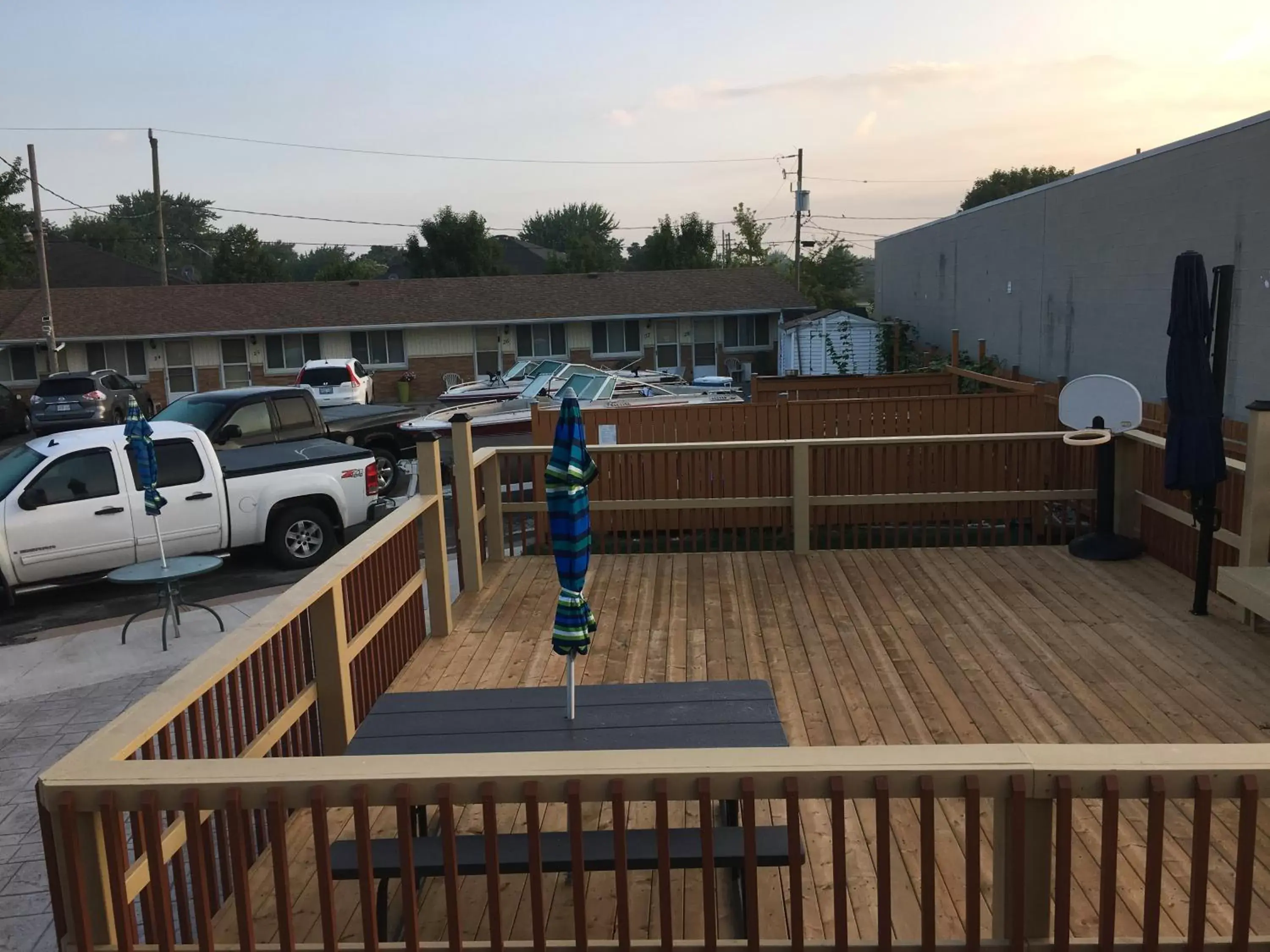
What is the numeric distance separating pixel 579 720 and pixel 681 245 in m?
49.2

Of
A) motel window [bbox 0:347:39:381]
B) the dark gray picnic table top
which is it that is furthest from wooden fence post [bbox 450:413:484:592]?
motel window [bbox 0:347:39:381]

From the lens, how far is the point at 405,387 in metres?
32.4

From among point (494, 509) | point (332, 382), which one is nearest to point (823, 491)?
point (494, 509)

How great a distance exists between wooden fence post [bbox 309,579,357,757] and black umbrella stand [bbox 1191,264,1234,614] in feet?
16.8

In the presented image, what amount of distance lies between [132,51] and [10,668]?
53.8 ft

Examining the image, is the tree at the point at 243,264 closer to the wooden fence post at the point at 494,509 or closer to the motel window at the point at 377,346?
the motel window at the point at 377,346

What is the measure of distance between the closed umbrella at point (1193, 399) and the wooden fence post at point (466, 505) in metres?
4.50

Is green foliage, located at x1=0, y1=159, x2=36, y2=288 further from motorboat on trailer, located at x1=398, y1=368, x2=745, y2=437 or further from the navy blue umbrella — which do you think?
the navy blue umbrella

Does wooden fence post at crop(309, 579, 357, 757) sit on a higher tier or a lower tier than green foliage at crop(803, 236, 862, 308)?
lower

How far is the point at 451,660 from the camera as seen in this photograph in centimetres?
647

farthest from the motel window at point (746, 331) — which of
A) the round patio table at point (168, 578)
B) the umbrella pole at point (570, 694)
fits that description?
the umbrella pole at point (570, 694)

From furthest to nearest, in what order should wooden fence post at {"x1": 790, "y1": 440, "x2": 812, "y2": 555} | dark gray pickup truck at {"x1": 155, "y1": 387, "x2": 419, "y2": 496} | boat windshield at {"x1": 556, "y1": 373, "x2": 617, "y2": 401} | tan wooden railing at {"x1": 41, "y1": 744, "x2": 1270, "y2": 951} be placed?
boat windshield at {"x1": 556, "y1": 373, "x2": 617, "y2": 401}, dark gray pickup truck at {"x1": 155, "y1": 387, "x2": 419, "y2": 496}, wooden fence post at {"x1": 790, "y1": 440, "x2": 812, "y2": 555}, tan wooden railing at {"x1": 41, "y1": 744, "x2": 1270, "y2": 951}

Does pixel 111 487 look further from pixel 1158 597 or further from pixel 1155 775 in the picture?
pixel 1155 775

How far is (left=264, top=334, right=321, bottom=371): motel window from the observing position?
33.1m
